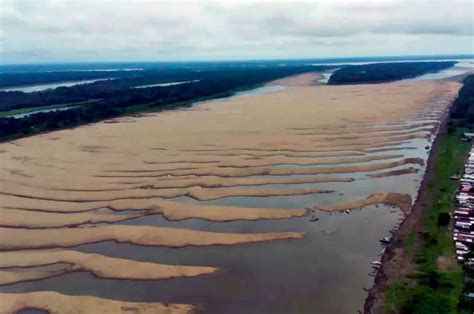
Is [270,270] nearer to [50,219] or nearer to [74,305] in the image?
[74,305]

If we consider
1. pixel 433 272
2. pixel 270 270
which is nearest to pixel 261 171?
pixel 270 270

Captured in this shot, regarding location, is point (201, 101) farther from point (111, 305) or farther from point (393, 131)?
point (111, 305)

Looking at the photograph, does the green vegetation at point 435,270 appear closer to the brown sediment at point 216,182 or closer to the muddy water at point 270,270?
the muddy water at point 270,270

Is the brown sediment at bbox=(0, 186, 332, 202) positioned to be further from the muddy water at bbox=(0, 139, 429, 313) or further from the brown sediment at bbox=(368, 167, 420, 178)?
the brown sediment at bbox=(368, 167, 420, 178)

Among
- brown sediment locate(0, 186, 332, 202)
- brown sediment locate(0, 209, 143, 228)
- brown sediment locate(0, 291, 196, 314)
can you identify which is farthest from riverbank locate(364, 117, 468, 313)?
brown sediment locate(0, 209, 143, 228)

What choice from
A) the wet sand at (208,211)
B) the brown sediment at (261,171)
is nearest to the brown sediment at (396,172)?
the wet sand at (208,211)
